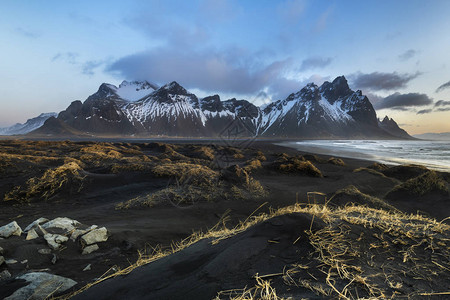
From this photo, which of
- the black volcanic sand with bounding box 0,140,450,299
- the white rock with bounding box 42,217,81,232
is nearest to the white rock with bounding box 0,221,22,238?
the black volcanic sand with bounding box 0,140,450,299

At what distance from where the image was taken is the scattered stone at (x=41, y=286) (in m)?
2.86

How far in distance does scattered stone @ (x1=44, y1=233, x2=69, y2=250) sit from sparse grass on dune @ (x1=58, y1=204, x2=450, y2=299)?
3015mm

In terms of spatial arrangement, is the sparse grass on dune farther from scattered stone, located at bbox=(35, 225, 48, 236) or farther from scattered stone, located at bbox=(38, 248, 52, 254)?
scattered stone, located at bbox=(35, 225, 48, 236)

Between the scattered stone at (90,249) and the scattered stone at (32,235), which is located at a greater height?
the scattered stone at (32,235)

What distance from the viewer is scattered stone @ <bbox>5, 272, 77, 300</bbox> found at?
2.86 metres

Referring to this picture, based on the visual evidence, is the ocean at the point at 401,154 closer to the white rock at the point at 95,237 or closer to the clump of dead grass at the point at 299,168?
the clump of dead grass at the point at 299,168

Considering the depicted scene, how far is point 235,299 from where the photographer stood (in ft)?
5.40

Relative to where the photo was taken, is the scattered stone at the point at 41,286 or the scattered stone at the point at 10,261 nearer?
the scattered stone at the point at 41,286

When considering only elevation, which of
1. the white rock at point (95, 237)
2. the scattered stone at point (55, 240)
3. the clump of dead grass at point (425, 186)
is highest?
the clump of dead grass at point (425, 186)

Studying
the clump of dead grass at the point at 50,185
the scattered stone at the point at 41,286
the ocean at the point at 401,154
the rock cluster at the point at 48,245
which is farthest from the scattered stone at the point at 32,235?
the ocean at the point at 401,154

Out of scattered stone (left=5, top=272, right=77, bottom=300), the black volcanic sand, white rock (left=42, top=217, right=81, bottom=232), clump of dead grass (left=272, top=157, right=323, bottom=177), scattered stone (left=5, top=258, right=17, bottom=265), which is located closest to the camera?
the black volcanic sand

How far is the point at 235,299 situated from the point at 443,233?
2861mm

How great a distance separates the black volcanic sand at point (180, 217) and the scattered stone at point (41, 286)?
16 centimetres

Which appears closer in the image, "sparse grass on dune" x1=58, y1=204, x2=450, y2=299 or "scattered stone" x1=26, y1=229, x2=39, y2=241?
"sparse grass on dune" x1=58, y1=204, x2=450, y2=299
